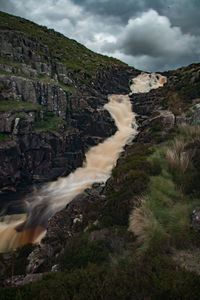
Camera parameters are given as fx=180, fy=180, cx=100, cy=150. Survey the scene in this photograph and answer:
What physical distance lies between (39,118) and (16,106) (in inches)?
97.6

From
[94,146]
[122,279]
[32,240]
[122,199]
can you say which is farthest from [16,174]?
[122,279]

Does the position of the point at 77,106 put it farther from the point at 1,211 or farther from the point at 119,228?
the point at 119,228

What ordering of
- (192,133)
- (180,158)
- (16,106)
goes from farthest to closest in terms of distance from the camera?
1. (16,106)
2. (192,133)
3. (180,158)

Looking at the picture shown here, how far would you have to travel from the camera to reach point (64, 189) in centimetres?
1511

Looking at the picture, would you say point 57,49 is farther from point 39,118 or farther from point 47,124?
point 47,124

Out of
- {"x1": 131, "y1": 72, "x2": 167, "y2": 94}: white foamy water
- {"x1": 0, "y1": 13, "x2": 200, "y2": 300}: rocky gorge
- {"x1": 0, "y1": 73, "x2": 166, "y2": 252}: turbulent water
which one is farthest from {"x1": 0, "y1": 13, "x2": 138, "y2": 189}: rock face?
{"x1": 131, "y1": 72, "x2": 167, "y2": 94}: white foamy water

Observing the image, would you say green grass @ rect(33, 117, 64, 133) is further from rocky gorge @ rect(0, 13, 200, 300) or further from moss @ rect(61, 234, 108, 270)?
moss @ rect(61, 234, 108, 270)

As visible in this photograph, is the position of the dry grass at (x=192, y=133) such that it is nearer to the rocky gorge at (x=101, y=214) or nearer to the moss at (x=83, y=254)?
the rocky gorge at (x=101, y=214)

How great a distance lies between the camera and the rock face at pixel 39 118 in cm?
1588

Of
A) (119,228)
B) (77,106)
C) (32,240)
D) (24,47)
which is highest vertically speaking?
(24,47)

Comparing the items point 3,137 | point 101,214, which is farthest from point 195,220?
point 3,137

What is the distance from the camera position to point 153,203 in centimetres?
597

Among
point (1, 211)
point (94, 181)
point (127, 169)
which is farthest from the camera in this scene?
point (94, 181)

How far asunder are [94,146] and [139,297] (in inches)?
794
